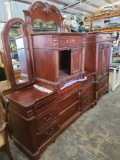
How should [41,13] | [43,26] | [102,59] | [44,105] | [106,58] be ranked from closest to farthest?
[44,105], [41,13], [43,26], [102,59], [106,58]

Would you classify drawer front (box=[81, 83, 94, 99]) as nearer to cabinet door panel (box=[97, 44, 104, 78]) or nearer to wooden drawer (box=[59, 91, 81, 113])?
wooden drawer (box=[59, 91, 81, 113])

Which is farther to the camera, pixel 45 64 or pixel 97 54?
pixel 97 54

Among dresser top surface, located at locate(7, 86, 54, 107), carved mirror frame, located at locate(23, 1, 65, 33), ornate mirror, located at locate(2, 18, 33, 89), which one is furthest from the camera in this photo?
carved mirror frame, located at locate(23, 1, 65, 33)

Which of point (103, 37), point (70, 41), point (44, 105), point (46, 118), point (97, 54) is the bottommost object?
point (46, 118)

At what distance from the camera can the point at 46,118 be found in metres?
1.53

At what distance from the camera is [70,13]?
4512 millimetres

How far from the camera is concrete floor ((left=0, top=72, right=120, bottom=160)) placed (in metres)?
1.54

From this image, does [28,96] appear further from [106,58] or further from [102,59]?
[106,58]

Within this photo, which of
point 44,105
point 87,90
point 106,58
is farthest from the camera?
point 106,58

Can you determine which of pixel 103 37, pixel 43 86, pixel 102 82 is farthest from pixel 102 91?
pixel 43 86

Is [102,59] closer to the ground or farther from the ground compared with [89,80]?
farther from the ground

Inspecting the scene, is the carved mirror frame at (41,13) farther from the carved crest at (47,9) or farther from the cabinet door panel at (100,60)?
the cabinet door panel at (100,60)

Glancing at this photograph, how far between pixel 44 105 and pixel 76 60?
880 mm

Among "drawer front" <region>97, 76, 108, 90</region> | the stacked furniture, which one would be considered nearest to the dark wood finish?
"drawer front" <region>97, 76, 108, 90</region>
